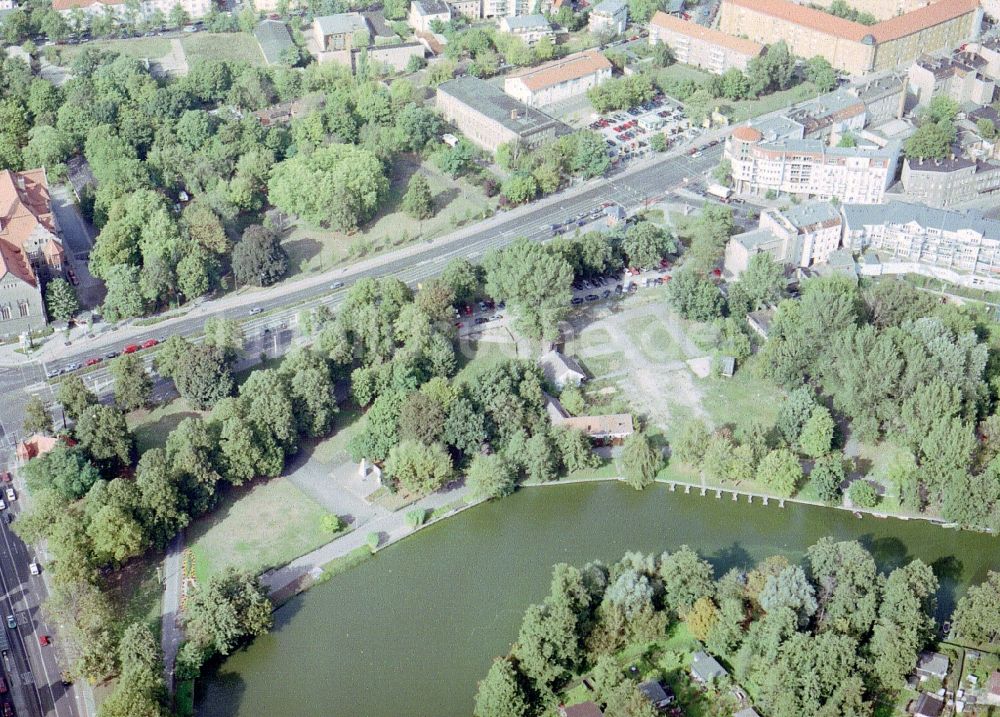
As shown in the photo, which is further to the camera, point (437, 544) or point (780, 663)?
point (437, 544)

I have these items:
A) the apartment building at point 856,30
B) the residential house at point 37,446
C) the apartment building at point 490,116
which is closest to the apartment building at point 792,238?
the apartment building at point 490,116

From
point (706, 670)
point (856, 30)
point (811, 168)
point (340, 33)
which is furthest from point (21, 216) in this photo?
point (856, 30)

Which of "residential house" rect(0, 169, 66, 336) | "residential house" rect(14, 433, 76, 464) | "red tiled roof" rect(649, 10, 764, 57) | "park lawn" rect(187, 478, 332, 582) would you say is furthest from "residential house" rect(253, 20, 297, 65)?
"park lawn" rect(187, 478, 332, 582)

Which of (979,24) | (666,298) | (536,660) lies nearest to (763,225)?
(666,298)

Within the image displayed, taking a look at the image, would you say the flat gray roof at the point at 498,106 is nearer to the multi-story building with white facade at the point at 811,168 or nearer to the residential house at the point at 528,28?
the residential house at the point at 528,28

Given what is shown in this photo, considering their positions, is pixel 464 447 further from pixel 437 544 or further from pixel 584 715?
pixel 584 715

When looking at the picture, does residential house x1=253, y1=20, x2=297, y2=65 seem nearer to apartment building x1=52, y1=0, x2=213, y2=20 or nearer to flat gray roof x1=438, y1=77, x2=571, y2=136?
apartment building x1=52, y1=0, x2=213, y2=20
